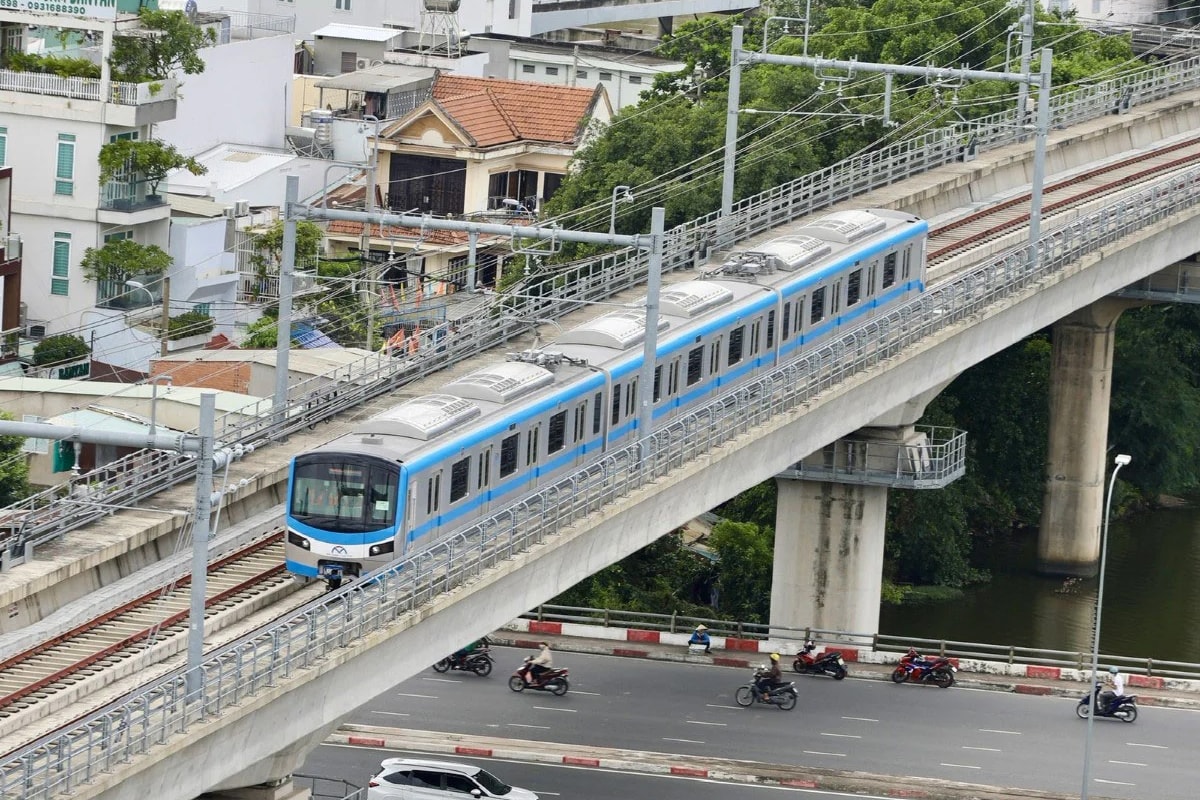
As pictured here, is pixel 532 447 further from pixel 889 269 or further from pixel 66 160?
pixel 66 160

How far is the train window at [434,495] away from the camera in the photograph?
46.7 metres

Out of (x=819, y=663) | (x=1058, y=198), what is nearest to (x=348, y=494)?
(x=819, y=663)

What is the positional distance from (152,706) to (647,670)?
2294 centimetres

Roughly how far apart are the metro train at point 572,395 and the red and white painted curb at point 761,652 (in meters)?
7.08

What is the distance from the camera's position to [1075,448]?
8356 centimetres

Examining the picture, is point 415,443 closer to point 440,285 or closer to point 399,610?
point 399,610

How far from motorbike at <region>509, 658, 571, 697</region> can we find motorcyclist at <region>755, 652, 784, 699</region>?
14.1ft

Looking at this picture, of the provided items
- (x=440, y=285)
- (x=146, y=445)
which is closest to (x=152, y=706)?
(x=146, y=445)

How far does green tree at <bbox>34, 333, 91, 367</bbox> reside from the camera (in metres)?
72.1

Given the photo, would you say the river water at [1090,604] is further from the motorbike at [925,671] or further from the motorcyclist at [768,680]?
the motorcyclist at [768,680]

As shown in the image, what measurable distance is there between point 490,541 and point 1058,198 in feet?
130

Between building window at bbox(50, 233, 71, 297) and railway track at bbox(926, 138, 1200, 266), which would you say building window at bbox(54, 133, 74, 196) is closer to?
building window at bbox(50, 233, 71, 297)

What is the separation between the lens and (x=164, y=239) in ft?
262

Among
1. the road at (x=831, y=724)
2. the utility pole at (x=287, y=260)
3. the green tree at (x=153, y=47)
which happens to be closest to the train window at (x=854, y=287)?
the road at (x=831, y=724)
